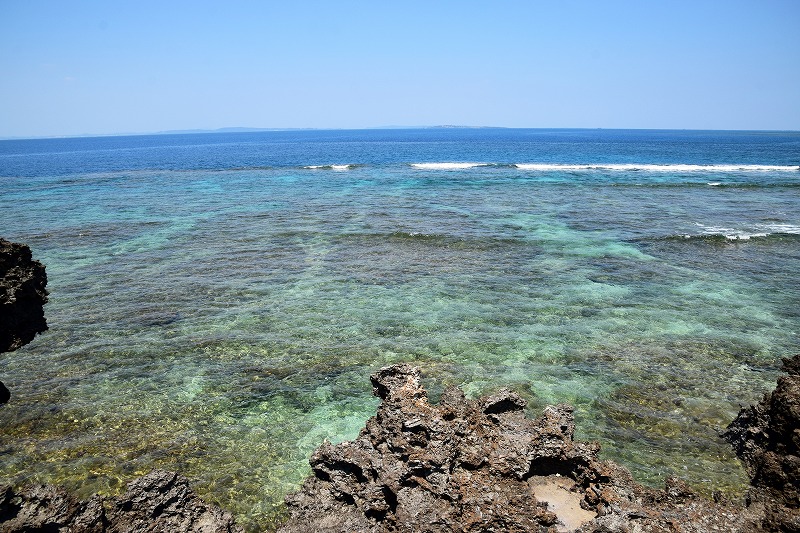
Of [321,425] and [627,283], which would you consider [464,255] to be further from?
[321,425]

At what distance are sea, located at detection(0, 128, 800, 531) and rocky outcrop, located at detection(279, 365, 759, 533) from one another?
2.18m

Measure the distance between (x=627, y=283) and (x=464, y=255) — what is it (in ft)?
25.8

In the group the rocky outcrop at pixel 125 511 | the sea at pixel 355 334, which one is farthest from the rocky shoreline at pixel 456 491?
the sea at pixel 355 334

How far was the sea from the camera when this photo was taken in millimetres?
9914

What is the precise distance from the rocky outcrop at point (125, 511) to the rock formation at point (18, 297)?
372cm

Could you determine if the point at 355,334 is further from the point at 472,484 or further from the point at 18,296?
the point at 472,484

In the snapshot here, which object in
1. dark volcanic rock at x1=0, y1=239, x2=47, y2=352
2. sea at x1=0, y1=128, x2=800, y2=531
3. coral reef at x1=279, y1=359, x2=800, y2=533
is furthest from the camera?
sea at x1=0, y1=128, x2=800, y2=531

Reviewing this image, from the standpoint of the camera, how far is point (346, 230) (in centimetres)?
3084

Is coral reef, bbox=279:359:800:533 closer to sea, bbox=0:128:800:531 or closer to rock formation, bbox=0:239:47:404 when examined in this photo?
sea, bbox=0:128:800:531

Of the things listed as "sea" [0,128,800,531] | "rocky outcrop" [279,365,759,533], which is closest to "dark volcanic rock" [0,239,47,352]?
"sea" [0,128,800,531]

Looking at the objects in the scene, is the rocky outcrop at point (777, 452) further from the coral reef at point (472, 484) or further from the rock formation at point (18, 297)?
the rock formation at point (18, 297)

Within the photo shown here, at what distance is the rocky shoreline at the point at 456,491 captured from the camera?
6.15 meters

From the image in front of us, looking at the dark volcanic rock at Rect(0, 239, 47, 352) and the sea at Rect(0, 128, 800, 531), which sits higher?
the dark volcanic rock at Rect(0, 239, 47, 352)

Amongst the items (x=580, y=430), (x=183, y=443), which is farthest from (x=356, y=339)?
(x=580, y=430)
